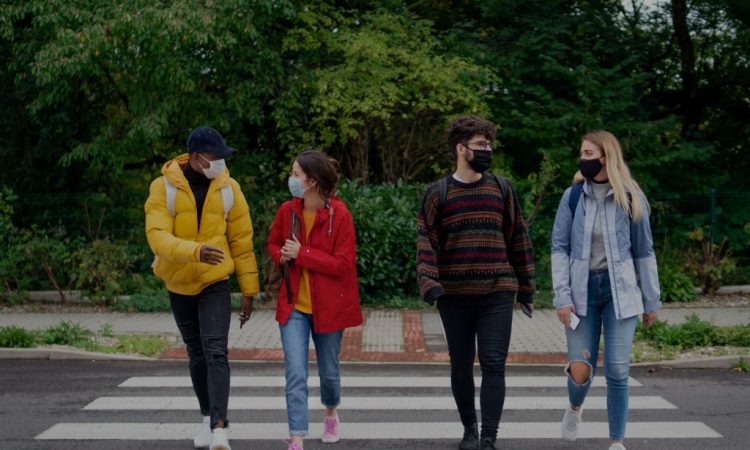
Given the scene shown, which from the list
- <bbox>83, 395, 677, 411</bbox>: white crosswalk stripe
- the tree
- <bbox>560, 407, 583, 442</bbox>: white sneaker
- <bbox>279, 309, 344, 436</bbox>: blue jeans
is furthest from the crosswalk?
the tree

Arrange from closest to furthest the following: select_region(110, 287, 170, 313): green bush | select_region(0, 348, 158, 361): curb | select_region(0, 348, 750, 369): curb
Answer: select_region(0, 348, 750, 369): curb → select_region(0, 348, 158, 361): curb → select_region(110, 287, 170, 313): green bush

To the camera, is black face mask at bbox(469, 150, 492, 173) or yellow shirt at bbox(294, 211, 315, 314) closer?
black face mask at bbox(469, 150, 492, 173)

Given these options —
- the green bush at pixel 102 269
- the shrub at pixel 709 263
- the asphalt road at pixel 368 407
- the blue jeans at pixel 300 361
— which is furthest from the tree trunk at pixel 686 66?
the blue jeans at pixel 300 361

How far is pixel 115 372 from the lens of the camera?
9.35 metres

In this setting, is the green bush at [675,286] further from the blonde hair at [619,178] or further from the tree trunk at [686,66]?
the blonde hair at [619,178]

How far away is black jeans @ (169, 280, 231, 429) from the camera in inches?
228

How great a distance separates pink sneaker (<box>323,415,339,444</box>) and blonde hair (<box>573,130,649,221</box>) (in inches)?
93.2

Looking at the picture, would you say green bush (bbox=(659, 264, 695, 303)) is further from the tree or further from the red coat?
the red coat

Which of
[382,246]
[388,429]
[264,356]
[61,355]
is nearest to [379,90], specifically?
[382,246]

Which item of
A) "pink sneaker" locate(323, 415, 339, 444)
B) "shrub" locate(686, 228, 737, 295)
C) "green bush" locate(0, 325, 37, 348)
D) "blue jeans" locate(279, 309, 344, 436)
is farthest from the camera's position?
"shrub" locate(686, 228, 737, 295)

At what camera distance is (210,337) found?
5.80 meters

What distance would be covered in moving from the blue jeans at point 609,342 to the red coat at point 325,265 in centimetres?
142

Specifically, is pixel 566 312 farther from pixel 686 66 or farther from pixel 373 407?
pixel 686 66

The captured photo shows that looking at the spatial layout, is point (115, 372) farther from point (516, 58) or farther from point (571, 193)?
point (516, 58)
